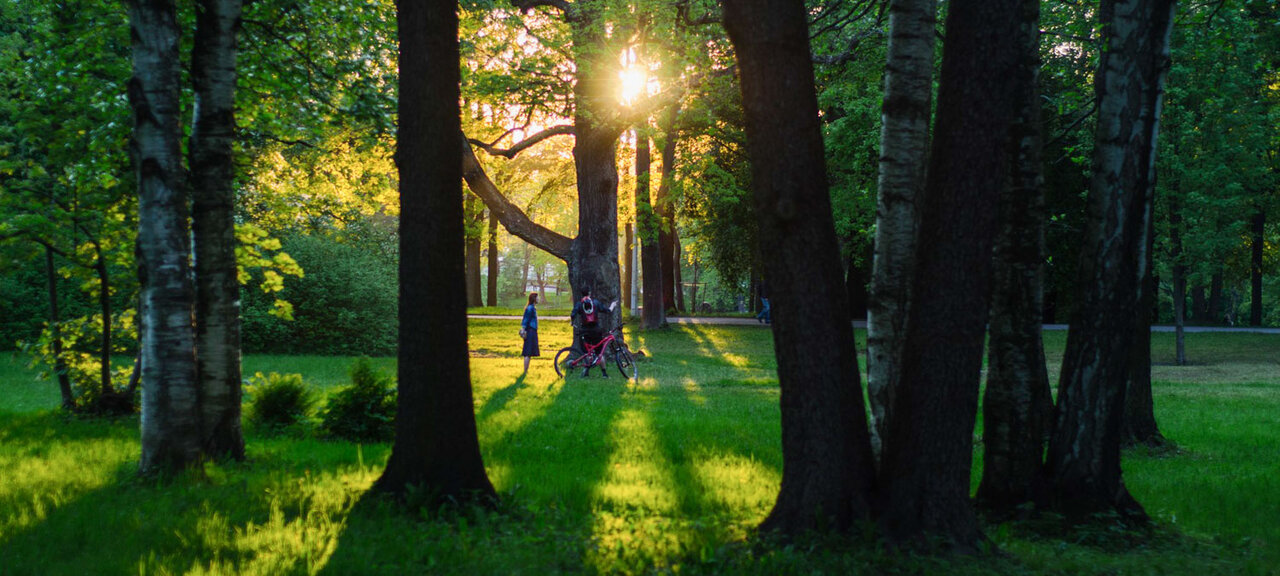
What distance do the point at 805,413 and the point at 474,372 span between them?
16.8 m

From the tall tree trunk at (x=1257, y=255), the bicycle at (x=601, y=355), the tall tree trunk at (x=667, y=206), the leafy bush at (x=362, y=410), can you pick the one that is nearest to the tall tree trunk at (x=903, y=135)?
the leafy bush at (x=362, y=410)

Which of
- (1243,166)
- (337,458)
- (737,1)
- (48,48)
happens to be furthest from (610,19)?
(1243,166)

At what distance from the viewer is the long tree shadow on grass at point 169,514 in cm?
537

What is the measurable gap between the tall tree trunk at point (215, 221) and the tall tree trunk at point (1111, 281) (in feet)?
24.6

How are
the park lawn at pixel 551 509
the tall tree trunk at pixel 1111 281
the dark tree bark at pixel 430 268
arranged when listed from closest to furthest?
the park lawn at pixel 551 509 < the dark tree bark at pixel 430 268 < the tall tree trunk at pixel 1111 281

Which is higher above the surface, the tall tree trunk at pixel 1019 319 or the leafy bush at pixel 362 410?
the tall tree trunk at pixel 1019 319

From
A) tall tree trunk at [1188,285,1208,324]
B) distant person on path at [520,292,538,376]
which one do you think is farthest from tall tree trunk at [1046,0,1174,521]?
tall tree trunk at [1188,285,1208,324]

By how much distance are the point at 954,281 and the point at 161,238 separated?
21.0 ft

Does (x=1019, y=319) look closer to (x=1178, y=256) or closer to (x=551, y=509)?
(x=551, y=509)

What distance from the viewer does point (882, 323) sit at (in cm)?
714

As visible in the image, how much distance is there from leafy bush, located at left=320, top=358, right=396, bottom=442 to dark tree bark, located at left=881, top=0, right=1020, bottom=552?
7.27m

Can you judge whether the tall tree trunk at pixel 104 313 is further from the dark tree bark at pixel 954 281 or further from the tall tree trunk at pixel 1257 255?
the tall tree trunk at pixel 1257 255

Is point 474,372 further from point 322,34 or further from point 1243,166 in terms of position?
point 1243,166

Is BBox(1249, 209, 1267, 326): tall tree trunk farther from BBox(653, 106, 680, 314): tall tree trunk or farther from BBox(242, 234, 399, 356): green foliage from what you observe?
BBox(242, 234, 399, 356): green foliage
